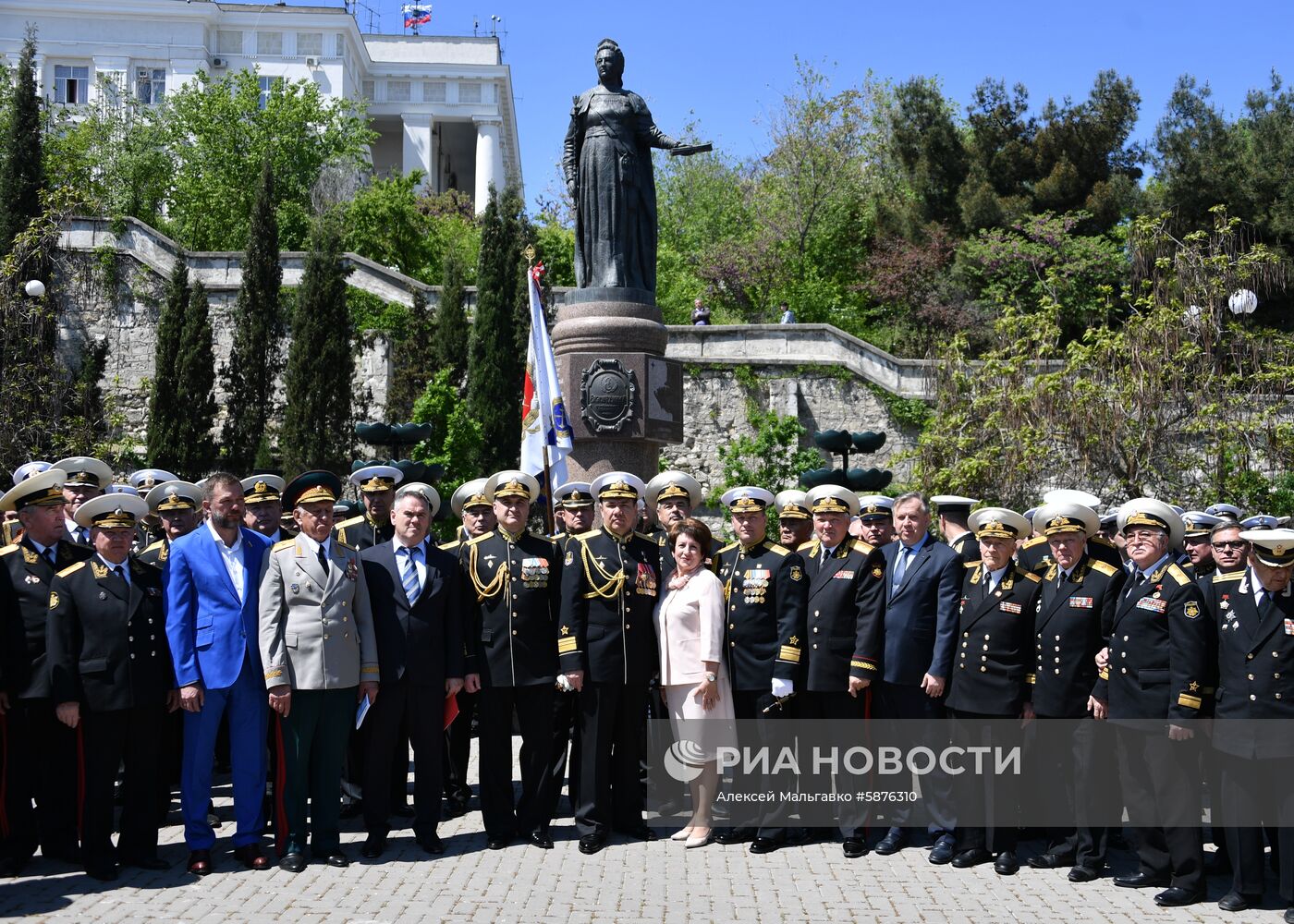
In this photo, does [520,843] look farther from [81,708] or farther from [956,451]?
[956,451]

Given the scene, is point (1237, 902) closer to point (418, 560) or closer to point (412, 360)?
point (418, 560)

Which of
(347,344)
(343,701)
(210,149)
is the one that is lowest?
(343,701)

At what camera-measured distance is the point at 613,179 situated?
12734 mm

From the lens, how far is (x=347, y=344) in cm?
2497

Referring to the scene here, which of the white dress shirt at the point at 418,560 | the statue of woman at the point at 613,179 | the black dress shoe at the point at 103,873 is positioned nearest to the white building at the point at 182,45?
the statue of woman at the point at 613,179

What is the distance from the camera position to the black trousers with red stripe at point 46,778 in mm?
7367

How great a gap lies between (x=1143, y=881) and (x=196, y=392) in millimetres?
21403

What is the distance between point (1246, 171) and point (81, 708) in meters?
29.9

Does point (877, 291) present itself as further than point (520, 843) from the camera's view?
Yes

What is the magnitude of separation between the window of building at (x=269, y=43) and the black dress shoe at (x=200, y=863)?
173 feet

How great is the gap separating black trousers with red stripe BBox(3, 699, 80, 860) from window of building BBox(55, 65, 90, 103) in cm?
5159

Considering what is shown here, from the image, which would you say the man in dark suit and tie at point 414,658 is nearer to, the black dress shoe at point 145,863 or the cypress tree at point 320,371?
the black dress shoe at point 145,863

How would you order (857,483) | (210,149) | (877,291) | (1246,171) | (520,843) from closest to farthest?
1. (520,843)
2. (857,483)
3. (1246,171)
4. (877,291)
5. (210,149)

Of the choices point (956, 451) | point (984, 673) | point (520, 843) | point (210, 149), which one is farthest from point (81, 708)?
point (210, 149)
